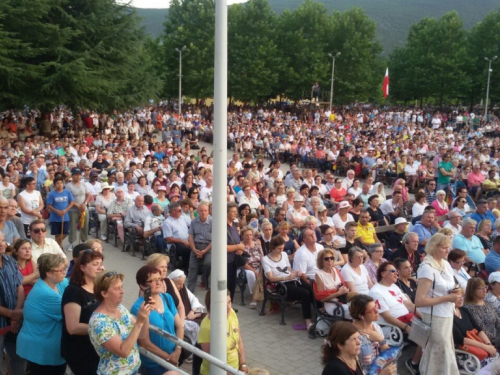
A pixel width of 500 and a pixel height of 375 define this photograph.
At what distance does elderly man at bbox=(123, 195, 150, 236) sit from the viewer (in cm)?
1082

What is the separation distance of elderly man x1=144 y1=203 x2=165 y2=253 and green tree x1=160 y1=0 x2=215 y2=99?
126ft

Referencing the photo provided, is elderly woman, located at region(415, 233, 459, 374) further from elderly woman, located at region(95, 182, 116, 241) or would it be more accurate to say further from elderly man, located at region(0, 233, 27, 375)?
elderly woman, located at region(95, 182, 116, 241)

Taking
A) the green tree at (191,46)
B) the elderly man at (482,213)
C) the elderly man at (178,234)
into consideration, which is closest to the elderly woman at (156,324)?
the elderly man at (178,234)

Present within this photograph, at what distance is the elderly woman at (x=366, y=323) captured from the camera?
514 centimetres

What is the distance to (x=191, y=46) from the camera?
1955 inches

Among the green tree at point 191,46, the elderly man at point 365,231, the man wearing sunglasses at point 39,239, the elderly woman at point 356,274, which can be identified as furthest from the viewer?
the green tree at point 191,46

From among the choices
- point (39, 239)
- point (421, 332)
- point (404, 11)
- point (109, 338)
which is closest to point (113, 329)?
point (109, 338)

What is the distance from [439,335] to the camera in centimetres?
562

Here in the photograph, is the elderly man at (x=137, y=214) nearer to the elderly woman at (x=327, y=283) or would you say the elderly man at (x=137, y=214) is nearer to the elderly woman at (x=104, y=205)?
the elderly woman at (x=104, y=205)

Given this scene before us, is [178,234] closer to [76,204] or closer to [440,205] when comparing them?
[76,204]

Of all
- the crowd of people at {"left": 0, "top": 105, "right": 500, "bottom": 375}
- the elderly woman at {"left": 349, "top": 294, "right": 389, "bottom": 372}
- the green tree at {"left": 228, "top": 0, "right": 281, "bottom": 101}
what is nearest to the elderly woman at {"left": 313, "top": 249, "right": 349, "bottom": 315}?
the crowd of people at {"left": 0, "top": 105, "right": 500, "bottom": 375}

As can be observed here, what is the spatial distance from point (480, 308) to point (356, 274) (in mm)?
1590

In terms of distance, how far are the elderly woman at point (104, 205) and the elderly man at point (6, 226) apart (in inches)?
159

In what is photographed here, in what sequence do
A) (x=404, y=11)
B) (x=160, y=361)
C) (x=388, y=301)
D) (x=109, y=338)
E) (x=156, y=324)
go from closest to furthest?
(x=109, y=338), (x=160, y=361), (x=156, y=324), (x=388, y=301), (x=404, y=11)
